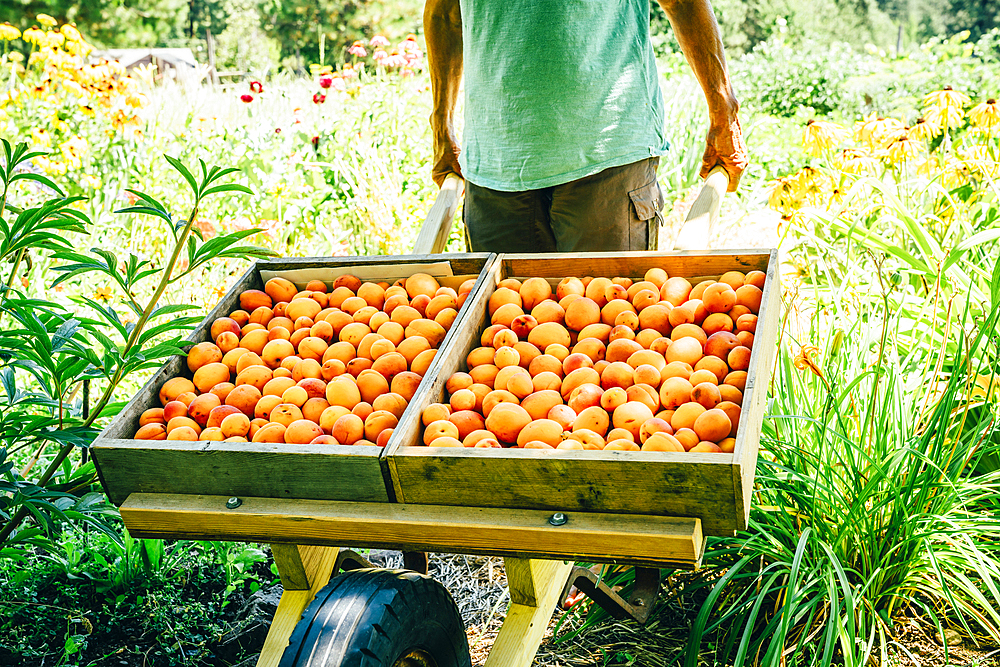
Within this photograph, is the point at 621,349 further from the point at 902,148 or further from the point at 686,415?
the point at 902,148

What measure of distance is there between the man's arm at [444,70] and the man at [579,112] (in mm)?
184

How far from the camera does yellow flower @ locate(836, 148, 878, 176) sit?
2.25m

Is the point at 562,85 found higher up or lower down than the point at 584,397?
higher up

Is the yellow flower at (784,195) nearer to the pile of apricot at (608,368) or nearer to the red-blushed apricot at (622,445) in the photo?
the pile of apricot at (608,368)

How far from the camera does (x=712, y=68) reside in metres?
1.76

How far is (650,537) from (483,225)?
1222 mm

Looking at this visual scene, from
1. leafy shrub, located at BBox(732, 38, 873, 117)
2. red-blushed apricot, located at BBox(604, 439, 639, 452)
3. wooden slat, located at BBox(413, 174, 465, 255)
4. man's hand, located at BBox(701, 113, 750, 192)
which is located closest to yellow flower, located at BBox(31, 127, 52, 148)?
wooden slat, located at BBox(413, 174, 465, 255)

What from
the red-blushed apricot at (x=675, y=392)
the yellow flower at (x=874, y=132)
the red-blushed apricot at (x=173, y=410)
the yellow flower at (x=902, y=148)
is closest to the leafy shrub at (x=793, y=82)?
the yellow flower at (x=874, y=132)

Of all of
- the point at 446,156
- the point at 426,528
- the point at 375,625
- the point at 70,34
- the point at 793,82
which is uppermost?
the point at 70,34

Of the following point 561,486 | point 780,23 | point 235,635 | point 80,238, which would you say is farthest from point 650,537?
point 780,23

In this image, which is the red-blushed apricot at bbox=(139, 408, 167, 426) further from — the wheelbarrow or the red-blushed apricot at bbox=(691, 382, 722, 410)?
the red-blushed apricot at bbox=(691, 382, 722, 410)

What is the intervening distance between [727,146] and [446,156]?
30.5 inches

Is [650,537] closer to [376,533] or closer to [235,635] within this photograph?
[376,533]

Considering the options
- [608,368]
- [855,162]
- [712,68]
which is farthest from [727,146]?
[608,368]
